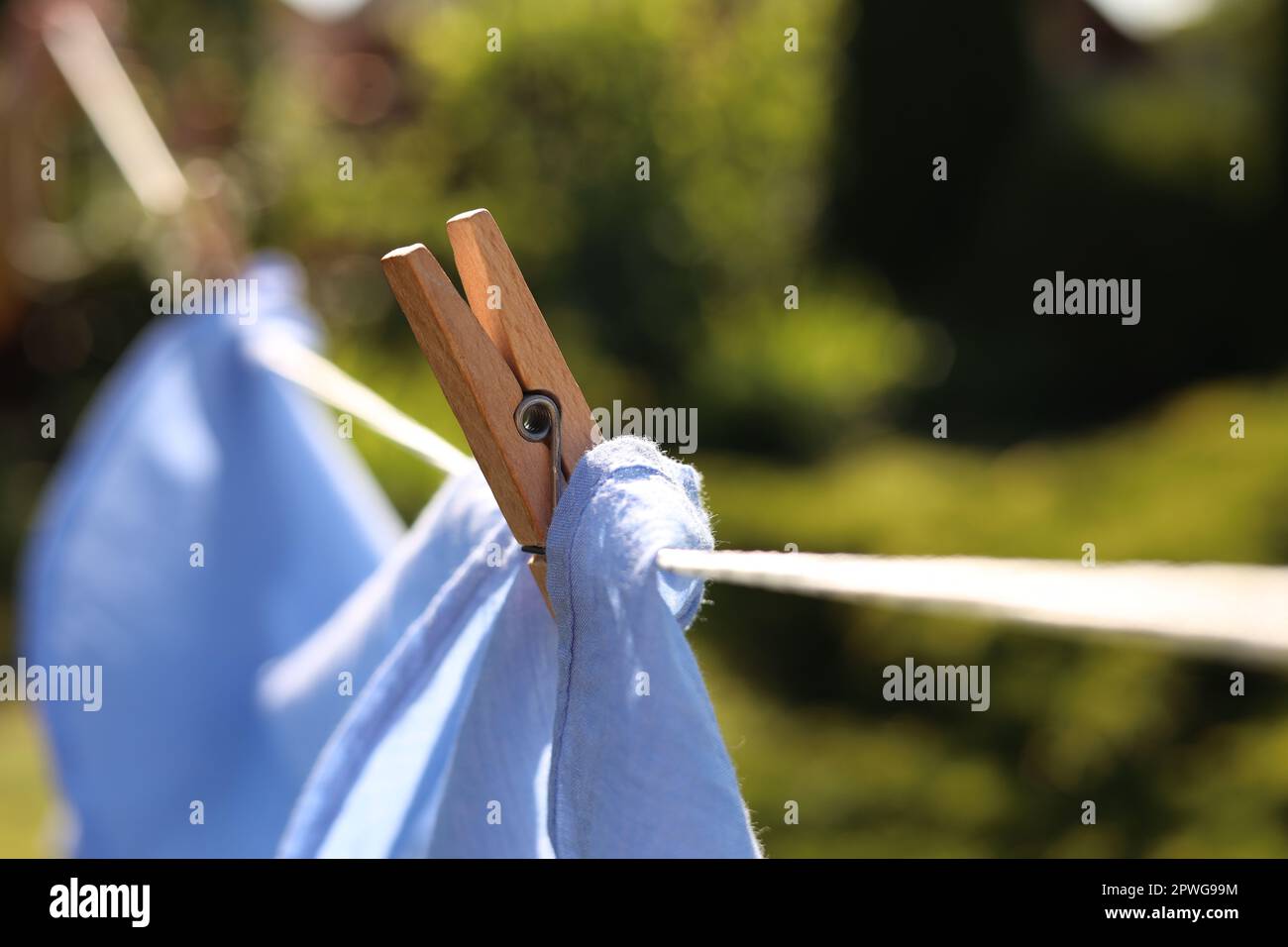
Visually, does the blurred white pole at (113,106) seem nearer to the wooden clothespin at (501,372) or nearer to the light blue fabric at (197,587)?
the light blue fabric at (197,587)

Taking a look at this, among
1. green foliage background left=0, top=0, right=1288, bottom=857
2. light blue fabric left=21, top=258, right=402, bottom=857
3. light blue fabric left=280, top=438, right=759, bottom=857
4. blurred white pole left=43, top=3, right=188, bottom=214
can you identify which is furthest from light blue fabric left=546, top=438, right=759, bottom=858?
blurred white pole left=43, top=3, right=188, bottom=214

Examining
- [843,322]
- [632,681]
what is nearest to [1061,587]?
[632,681]

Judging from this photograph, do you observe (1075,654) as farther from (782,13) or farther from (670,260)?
(782,13)

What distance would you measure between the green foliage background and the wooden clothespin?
0.29 m

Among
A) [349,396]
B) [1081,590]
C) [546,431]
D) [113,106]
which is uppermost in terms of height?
[113,106]

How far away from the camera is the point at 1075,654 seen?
2357 mm

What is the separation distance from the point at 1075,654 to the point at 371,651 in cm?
174

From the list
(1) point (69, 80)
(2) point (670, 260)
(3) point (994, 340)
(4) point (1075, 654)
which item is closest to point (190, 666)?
(1) point (69, 80)

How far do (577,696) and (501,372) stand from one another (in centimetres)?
15

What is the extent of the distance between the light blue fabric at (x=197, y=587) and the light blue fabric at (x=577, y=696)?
43 centimetres

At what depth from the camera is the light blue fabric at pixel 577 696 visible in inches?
21.0

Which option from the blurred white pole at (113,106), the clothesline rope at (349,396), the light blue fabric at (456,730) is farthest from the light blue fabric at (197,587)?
the light blue fabric at (456,730)

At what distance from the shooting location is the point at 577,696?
0.57m

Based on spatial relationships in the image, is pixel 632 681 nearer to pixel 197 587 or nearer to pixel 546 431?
pixel 546 431
